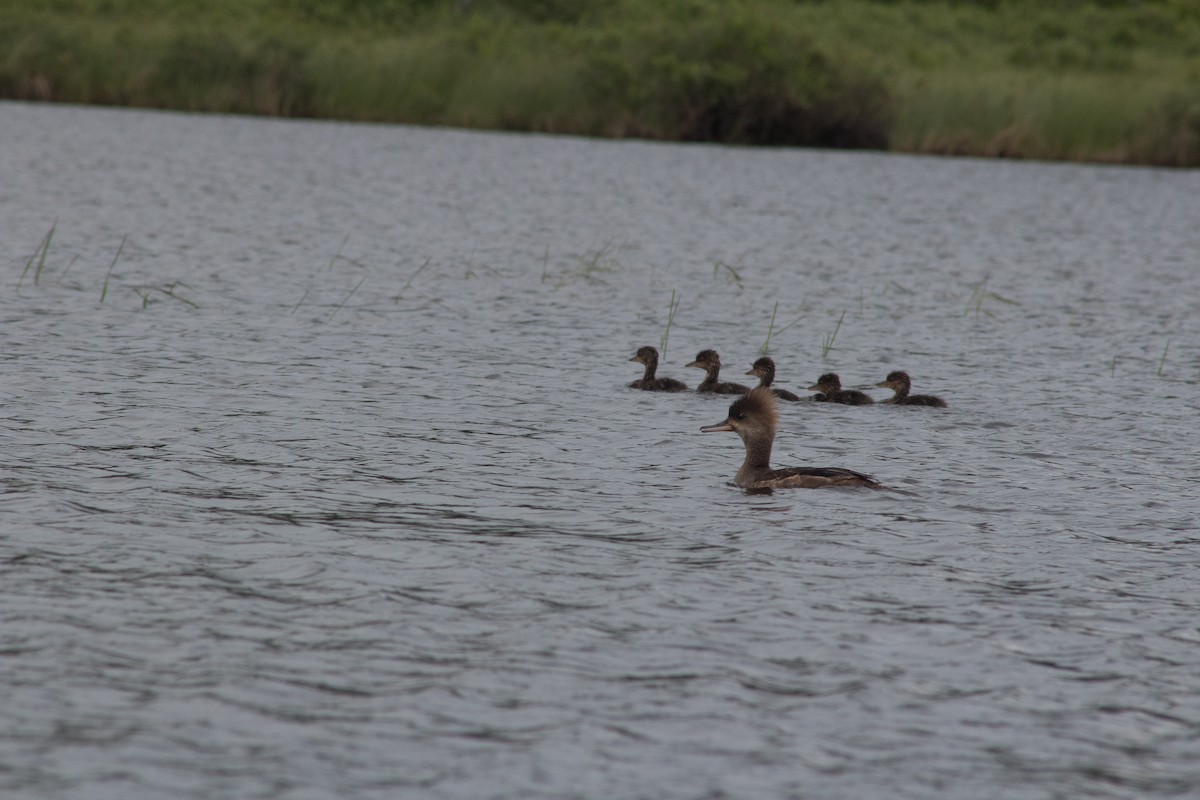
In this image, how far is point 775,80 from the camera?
3772cm

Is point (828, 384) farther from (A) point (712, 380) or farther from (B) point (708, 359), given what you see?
(B) point (708, 359)

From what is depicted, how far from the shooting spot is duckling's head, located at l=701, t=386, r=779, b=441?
9.26 metres

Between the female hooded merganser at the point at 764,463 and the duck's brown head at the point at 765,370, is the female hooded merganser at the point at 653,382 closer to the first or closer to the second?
the duck's brown head at the point at 765,370

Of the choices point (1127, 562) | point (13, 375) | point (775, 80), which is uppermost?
point (775, 80)

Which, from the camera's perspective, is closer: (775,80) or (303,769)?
(303,769)

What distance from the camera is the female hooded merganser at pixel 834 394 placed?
11906mm

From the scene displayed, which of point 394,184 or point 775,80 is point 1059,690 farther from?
point 775,80

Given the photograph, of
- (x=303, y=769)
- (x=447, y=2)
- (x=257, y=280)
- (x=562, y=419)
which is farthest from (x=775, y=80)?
(x=303, y=769)

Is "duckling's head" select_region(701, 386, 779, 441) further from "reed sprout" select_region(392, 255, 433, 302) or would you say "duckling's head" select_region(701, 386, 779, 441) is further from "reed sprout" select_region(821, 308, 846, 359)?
"reed sprout" select_region(392, 255, 433, 302)

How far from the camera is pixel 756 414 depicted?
9.33 metres

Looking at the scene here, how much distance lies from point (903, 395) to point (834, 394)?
1.63 feet

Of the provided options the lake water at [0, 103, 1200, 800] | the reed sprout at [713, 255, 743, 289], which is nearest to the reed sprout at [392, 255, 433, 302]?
the lake water at [0, 103, 1200, 800]

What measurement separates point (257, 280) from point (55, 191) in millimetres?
8894

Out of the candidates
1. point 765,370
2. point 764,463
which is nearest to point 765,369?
point 765,370
